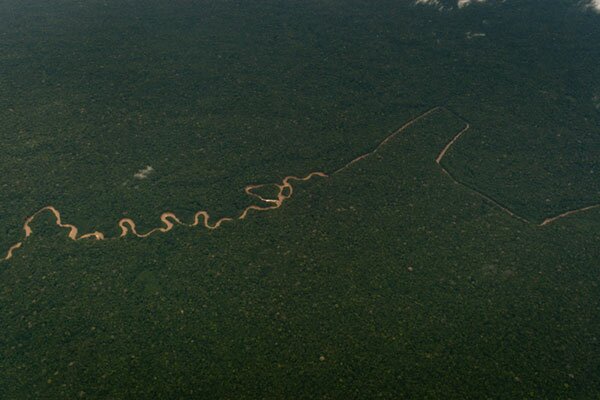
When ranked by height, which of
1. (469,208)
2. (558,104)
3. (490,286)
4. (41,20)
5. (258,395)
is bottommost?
(258,395)

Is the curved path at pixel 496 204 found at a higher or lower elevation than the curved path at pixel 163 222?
higher

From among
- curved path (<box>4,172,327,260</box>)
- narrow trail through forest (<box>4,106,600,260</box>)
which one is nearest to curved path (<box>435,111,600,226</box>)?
narrow trail through forest (<box>4,106,600,260</box>)

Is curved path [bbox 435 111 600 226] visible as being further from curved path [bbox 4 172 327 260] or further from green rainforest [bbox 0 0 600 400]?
curved path [bbox 4 172 327 260]

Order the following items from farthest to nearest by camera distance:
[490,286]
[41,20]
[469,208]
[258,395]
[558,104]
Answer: [41,20] < [558,104] < [469,208] < [490,286] < [258,395]

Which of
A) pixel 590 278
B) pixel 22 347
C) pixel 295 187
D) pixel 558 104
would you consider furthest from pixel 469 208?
pixel 22 347

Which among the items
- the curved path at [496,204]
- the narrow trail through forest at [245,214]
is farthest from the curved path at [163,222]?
the curved path at [496,204]

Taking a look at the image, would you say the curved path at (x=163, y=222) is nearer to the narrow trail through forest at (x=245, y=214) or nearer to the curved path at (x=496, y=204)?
the narrow trail through forest at (x=245, y=214)

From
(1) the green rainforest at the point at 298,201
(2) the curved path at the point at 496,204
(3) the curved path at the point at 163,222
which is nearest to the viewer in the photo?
(1) the green rainforest at the point at 298,201

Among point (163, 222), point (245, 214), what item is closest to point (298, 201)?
point (245, 214)

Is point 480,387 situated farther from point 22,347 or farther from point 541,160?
point 22,347

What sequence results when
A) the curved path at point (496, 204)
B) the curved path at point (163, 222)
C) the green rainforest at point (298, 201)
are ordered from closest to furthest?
the green rainforest at point (298, 201) < the curved path at point (163, 222) < the curved path at point (496, 204)

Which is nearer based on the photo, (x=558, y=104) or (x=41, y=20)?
(x=558, y=104)
